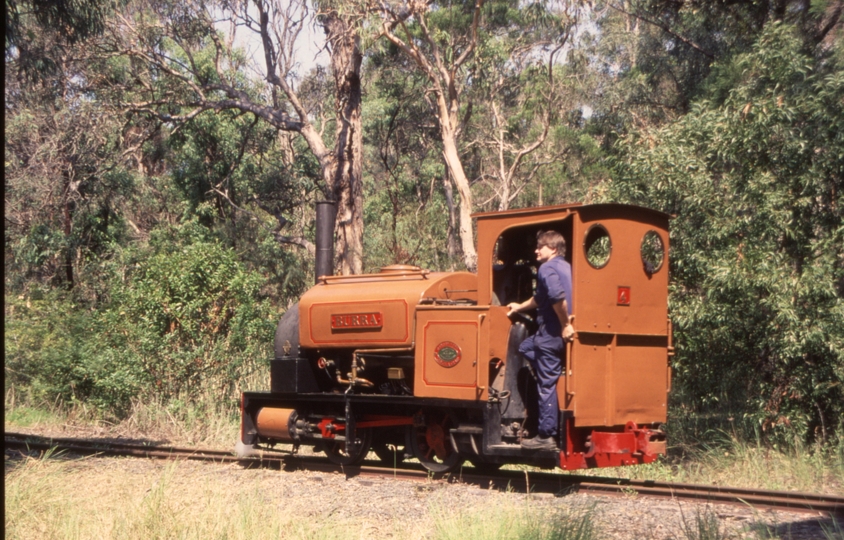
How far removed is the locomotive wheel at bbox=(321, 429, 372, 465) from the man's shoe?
2.22 metres

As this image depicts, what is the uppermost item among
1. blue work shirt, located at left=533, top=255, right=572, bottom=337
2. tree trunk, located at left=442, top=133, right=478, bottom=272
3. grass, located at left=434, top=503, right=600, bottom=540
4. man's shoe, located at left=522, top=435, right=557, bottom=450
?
tree trunk, located at left=442, top=133, right=478, bottom=272

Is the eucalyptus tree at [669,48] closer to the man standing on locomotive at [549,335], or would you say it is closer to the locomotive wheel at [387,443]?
the man standing on locomotive at [549,335]

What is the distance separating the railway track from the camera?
746 cm

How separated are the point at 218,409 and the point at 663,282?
309 inches

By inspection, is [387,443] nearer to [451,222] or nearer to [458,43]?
[458,43]

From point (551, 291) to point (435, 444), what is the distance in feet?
7.94

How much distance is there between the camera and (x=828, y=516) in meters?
6.79

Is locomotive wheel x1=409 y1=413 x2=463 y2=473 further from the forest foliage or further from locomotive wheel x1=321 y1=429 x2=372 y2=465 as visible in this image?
the forest foliage

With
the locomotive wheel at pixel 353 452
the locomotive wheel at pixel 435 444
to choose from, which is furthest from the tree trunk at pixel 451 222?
the locomotive wheel at pixel 435 444

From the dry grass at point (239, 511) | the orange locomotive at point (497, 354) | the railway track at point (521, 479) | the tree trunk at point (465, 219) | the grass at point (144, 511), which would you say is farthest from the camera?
the tree trunk at point (465, 219)

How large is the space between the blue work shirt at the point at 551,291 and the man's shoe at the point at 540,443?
92 cm

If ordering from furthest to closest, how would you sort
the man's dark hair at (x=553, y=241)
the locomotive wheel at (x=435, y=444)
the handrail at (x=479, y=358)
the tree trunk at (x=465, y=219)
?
the tree trunk at (x=465, y=219) < the locomotive wheel at (x=435, y=444) < the handrail at (x=479, y=358) < the man's dark hair at (x=553, y=241)

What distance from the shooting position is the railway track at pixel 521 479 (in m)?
7.46

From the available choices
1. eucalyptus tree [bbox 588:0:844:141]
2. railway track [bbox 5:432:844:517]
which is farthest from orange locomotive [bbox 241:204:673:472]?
eucalyptus tree [bbox 588:0:844:141]
